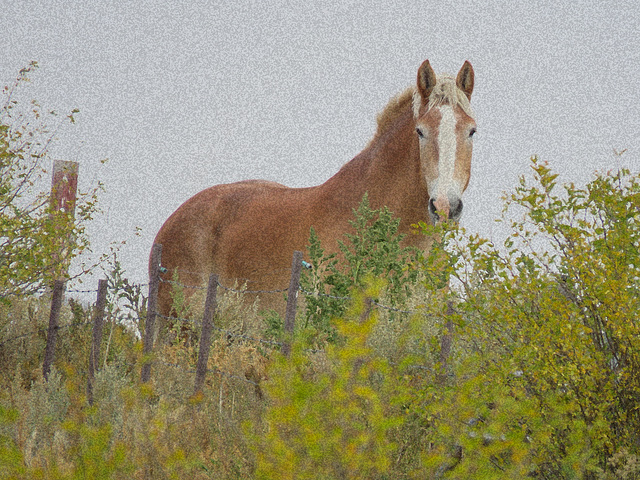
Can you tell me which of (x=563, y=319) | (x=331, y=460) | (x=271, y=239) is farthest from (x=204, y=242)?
(x=331, y=460)

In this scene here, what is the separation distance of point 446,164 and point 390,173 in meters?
1.22

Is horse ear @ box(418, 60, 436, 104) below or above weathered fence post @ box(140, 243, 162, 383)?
above

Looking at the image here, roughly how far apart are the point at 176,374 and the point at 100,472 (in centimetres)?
509

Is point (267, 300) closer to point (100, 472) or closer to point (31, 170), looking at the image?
point (31, 170)

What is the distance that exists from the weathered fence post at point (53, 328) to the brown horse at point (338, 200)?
1564 millimetres

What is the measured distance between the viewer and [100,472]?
119 inches

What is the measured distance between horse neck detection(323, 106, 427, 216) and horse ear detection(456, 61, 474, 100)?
70cm

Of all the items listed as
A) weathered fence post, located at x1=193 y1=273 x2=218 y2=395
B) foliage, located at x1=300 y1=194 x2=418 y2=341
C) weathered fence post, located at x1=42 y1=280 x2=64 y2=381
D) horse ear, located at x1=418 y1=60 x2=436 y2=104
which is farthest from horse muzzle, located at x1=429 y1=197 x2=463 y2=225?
weathered fence post, located at x1=42 y1=280 x2=64 y2=381

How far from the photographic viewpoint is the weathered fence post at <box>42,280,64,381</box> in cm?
1074

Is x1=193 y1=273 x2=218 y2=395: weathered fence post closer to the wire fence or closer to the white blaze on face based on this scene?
the wire fence

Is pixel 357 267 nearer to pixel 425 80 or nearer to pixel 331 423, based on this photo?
pixel 425 80

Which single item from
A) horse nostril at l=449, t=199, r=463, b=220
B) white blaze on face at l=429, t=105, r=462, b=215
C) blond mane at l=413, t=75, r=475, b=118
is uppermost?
blond mane at l=413, t=75, r=475, b=118

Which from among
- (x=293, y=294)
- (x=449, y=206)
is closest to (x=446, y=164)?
(x=449, y=206)

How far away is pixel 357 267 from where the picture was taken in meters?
7.71
